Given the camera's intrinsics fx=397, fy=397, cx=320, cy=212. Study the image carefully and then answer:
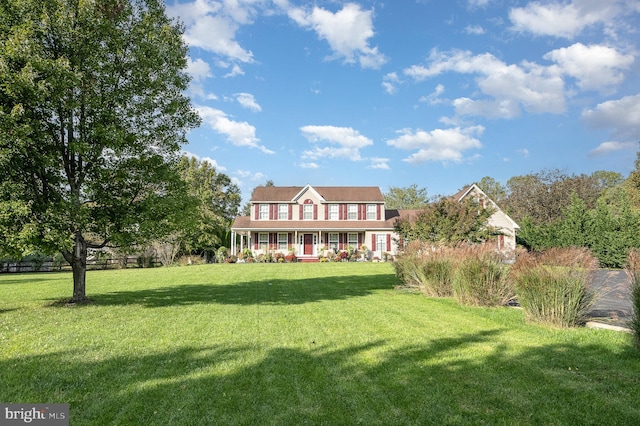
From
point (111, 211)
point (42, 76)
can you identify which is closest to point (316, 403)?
point (111, 211)

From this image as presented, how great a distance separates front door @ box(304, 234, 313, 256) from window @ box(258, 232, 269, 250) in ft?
11.2

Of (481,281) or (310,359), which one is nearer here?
(310,359)

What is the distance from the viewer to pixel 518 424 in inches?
151

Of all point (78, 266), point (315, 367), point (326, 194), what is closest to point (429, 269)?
point (315, 367)

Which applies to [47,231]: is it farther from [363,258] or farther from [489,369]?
[363,258]

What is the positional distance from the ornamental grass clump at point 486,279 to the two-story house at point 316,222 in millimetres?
23762

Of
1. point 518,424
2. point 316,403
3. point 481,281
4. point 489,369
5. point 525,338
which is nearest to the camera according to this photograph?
point 518,424

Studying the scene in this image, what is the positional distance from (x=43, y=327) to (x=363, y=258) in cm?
2809

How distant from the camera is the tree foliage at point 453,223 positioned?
51.5 feet

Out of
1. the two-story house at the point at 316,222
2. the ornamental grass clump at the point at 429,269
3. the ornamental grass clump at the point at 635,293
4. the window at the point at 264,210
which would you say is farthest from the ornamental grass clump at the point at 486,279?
the window at the point at 264,210

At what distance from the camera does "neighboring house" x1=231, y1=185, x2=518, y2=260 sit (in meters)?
35.0

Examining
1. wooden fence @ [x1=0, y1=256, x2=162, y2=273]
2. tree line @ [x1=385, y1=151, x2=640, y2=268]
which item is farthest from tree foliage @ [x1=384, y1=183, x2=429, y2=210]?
wooden fence @ [x1=0, y1=256, x2=162, y2=273]

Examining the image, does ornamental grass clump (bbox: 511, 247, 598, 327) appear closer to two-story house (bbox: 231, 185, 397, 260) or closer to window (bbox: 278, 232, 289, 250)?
two-story house (bbox: 231, 185, 397, 260)

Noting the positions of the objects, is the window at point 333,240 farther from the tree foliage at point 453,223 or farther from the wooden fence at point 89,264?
the tree foliage at point 453,223
